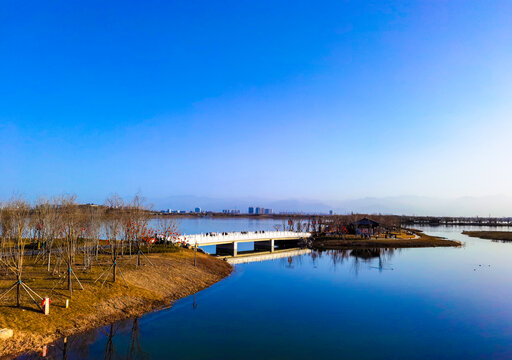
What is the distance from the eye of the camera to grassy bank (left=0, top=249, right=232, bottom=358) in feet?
52.2

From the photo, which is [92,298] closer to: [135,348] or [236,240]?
[135,348]

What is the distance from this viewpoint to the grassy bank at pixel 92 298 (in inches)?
627

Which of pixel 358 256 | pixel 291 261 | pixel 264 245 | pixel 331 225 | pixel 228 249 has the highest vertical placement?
pixel 331 225

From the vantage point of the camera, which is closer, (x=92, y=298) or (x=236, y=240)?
(x=92, y=298)

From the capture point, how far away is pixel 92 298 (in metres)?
20.6

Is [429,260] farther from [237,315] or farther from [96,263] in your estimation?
[96,263]

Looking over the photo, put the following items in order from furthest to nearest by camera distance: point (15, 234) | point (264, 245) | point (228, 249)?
1. point (264, 245)
2. point (228, 249)
3. point (15, 234)

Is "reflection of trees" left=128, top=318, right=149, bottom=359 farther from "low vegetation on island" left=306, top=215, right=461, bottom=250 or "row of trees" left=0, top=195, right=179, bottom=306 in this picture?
"low vegetation on island" left=306, top=215, right=461, bottom=250

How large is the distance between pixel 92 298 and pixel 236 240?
32.1 m

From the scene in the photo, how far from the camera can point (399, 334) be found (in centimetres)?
1942

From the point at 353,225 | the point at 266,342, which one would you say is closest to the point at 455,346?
the point at 266,342

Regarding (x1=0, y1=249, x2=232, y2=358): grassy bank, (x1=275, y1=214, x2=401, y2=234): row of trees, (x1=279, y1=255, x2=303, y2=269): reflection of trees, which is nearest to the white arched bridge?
(x1=279, y1=255, x2=303, y2=269): reflection of trees

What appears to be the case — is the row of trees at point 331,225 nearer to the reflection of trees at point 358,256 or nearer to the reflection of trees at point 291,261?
the reflection of trees at point 358,256

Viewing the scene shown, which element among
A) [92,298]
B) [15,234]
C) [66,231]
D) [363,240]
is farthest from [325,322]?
[363,240]
